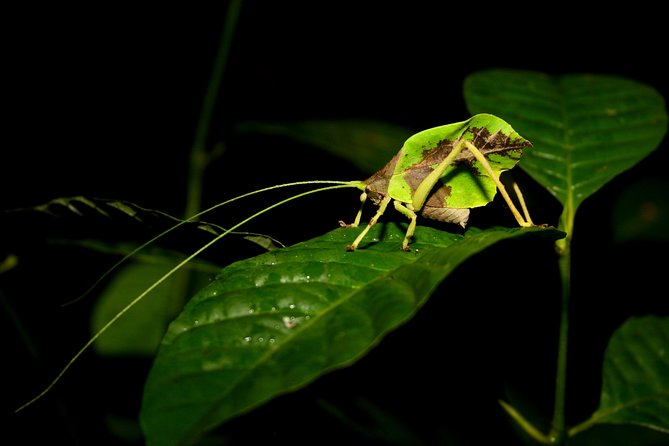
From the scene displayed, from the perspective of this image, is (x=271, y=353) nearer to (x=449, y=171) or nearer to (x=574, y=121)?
(x=449, y=171)

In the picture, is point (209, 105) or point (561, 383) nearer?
point (561, 383)

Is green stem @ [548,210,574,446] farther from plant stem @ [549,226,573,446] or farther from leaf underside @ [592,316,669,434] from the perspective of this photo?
leaf underside @ [592,316,669,434]

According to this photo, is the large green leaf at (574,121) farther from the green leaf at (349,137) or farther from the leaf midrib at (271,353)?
the leaf midrib at (271,353)

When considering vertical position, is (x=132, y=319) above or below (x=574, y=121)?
below

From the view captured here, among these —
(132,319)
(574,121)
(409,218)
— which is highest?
(574,121)

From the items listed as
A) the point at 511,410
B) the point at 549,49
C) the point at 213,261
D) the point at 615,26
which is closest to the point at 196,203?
the point at 213,261

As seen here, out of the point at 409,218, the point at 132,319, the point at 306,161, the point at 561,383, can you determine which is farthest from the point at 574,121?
the point at 132,319
